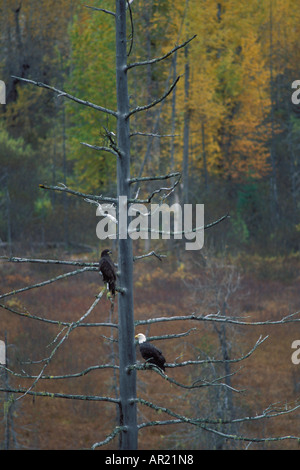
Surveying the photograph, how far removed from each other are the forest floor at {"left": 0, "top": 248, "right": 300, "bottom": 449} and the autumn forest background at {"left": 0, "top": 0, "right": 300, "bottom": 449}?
0.07 meters

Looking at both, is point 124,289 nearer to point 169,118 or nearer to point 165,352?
point 165,352

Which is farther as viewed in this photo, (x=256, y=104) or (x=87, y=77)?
(x=256, y=104)

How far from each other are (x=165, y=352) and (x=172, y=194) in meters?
11.9

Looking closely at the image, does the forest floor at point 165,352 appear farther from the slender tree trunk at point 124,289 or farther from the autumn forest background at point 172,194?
the slender tree trunk at point 124,289

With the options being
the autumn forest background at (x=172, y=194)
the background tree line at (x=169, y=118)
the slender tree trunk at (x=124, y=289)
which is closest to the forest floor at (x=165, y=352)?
the autumn forest background at (x=172, y=194)

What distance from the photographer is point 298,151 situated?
114ft

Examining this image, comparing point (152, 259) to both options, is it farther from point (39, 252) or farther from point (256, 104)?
point (256, 104)

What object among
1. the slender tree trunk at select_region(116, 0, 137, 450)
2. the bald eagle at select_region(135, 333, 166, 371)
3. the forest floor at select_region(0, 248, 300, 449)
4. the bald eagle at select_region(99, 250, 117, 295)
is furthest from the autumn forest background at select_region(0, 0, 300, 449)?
the bald eagle at select_region(99, 250, 117, 295)

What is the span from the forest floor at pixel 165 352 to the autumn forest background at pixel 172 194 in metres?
0.07

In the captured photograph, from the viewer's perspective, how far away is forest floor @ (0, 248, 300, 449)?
15133 mm

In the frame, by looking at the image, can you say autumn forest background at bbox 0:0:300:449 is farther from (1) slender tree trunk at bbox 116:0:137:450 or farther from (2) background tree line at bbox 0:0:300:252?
(1) slender tree trunk at bbox 116:0:137:450

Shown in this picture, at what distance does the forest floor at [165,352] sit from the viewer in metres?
15.1
